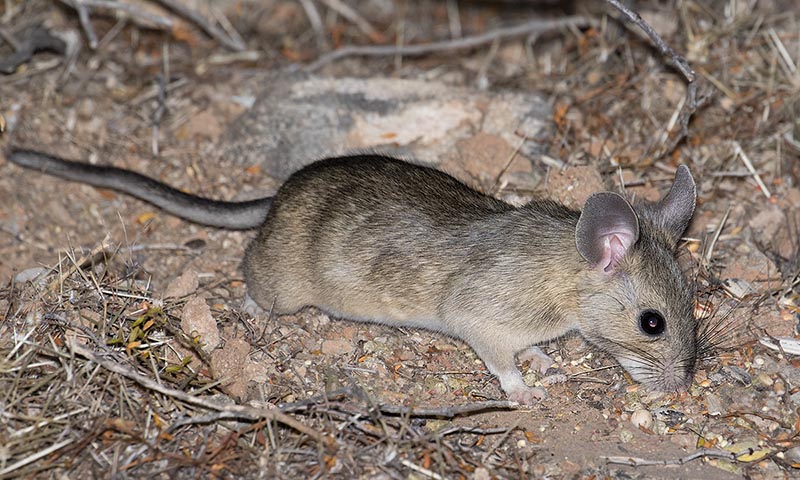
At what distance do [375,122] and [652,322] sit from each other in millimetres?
2865

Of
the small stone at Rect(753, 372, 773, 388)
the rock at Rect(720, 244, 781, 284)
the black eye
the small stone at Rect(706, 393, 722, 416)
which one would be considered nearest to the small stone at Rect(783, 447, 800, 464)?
the small stone at Rect(706, 393, 722, 416)

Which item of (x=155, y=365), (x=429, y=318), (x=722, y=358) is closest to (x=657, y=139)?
(x=722, y=358)

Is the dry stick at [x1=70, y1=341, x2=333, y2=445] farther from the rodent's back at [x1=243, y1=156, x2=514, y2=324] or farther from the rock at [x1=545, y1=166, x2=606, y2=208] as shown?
the rock at [x1=545, y1=166, x2=606, y2=208]

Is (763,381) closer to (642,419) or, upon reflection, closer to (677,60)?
(642,419)

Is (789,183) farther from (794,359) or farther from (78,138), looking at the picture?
(78,138)

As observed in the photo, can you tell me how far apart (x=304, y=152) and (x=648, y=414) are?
3.16 m

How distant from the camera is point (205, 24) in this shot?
25.5 ft

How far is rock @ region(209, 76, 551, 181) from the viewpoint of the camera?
6.71 metres

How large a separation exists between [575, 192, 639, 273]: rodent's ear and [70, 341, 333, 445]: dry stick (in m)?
1.58

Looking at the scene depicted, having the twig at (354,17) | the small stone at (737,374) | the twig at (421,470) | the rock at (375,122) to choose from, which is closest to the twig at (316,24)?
the twig at (354,17)

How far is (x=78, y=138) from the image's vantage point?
696 centimetres

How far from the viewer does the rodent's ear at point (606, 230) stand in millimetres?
4492

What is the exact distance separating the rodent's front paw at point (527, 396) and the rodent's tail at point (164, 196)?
1899mm

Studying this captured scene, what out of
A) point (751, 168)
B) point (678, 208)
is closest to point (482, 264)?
point (678, 208)
